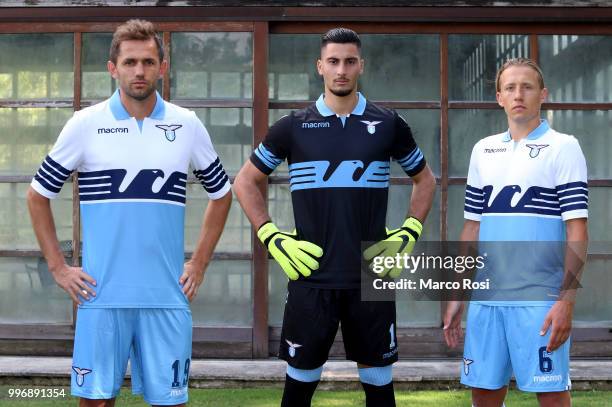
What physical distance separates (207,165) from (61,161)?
0.71 meters

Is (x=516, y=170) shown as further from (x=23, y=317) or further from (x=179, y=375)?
(x=23, y=317)

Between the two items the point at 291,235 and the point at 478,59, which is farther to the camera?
the point at 478,59

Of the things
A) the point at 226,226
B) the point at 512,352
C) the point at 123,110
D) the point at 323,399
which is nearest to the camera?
the point at 123,110

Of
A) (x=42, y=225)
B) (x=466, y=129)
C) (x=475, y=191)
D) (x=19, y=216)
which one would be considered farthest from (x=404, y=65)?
(x=42, y=225)

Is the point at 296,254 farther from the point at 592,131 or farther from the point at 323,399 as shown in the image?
the point at 592,131

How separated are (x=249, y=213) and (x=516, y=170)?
1369 mm

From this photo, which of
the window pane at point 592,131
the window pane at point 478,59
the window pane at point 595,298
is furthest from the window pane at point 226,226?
the window pane at point 595,298

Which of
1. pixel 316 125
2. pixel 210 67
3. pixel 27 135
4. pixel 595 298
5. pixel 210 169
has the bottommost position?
pixel 595 298

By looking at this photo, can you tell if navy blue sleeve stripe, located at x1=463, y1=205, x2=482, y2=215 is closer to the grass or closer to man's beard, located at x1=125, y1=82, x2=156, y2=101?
man's beard, located at x1=125, y1=82, x2=156, y2=101

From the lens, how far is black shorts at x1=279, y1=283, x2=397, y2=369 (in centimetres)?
484

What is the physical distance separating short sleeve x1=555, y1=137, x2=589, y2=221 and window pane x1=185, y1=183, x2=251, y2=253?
3.87 m

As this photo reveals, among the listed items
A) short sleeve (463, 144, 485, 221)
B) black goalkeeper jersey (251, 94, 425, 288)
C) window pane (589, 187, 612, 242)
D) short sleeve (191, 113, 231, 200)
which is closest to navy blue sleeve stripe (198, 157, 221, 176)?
short sleeve (191, 113, 231, 200)

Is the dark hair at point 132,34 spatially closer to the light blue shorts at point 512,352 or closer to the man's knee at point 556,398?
the light blue shorts at point 512,352

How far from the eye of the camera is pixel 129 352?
15.2 ft
